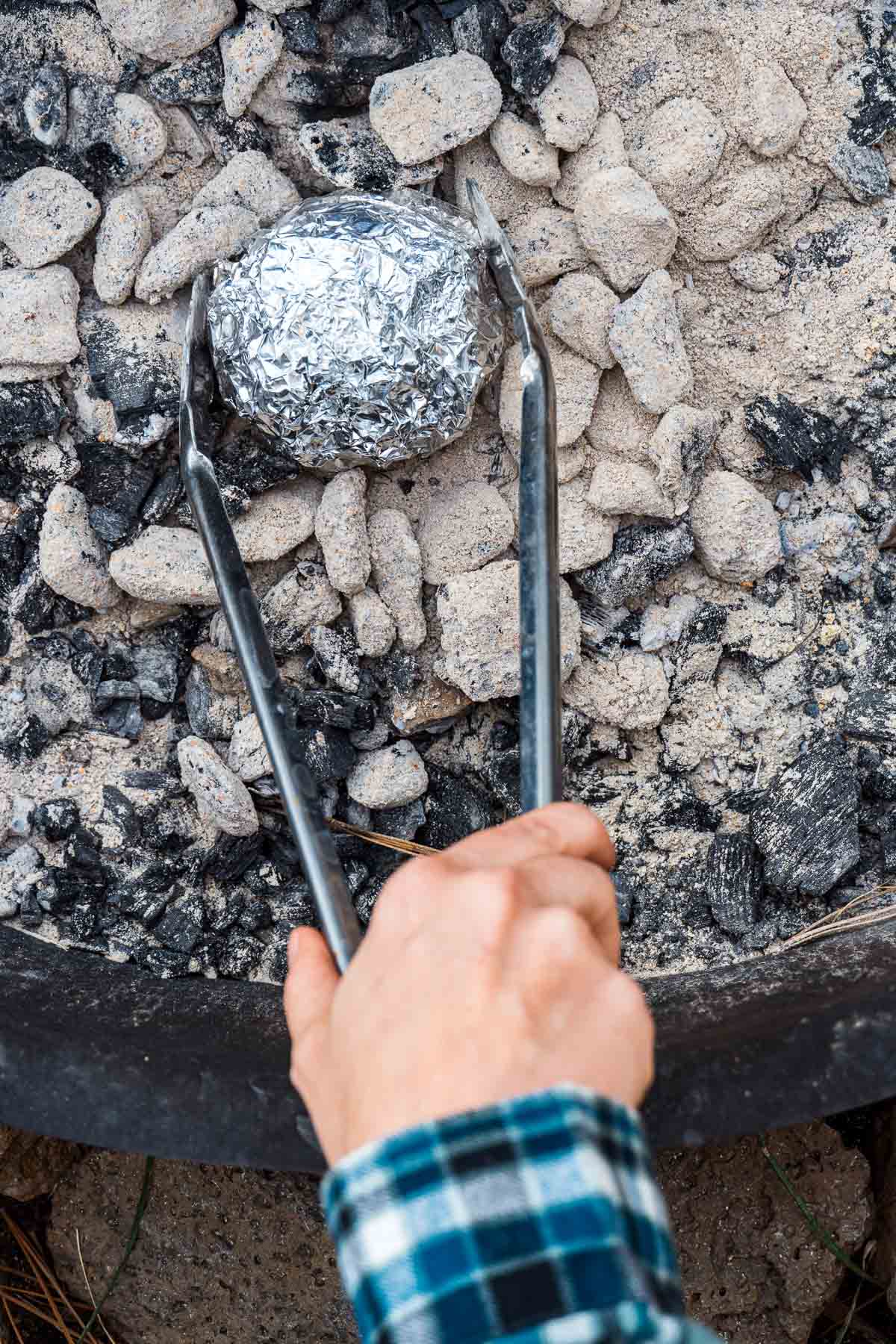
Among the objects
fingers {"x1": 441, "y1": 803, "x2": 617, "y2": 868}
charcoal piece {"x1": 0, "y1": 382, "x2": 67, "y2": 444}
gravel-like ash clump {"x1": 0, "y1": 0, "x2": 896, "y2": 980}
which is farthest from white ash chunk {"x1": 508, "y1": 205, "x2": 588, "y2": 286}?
fingers {"x1": 441, "y1": 803, "x2": 617, "y2": 868}

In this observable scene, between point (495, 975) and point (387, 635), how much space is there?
1.77 feet

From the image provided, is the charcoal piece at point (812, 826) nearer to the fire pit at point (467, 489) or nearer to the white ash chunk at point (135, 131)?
the fire pit at point (467, 489)

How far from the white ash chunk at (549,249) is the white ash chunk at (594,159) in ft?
0.08

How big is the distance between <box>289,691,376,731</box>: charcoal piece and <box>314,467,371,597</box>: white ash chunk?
10cm

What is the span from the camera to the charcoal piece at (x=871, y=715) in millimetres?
1005

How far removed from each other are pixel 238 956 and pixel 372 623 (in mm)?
318

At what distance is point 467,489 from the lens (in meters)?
1.04

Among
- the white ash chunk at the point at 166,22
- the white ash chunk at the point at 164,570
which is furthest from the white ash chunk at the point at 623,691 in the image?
the white ash chunk at the point at 166,22

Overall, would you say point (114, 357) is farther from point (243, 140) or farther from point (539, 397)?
point (539, 397)

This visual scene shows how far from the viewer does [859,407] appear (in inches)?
40.4

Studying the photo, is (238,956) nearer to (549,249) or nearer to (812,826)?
(812,826)

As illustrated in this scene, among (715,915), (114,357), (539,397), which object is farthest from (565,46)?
(715,915)

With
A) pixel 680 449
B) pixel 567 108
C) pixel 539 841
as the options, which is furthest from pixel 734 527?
pixel 539 841

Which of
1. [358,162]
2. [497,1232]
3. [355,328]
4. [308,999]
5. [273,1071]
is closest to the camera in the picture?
[497,1232]
